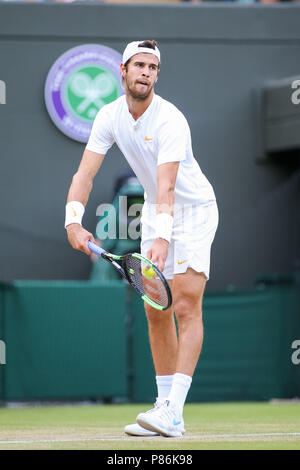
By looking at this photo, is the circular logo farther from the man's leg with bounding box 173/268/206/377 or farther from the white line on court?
the white line on court

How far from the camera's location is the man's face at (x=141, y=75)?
5559mm

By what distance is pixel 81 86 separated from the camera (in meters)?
12.1

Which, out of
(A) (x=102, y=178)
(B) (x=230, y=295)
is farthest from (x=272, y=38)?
(B) (x=230, y=295)

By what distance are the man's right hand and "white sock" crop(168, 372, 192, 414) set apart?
0.83 metres

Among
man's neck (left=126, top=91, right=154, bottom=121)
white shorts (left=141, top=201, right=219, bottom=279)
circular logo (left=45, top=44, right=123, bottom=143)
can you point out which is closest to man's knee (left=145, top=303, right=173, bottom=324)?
white shorts (left=141, top=201, right=219, bottom=279)

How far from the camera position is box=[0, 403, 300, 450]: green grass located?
4977 mm

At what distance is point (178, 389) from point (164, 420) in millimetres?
215

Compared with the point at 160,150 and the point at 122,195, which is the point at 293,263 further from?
the point at 160,150

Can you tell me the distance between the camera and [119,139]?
5.76 meters

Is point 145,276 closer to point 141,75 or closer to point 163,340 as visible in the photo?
point 163,340

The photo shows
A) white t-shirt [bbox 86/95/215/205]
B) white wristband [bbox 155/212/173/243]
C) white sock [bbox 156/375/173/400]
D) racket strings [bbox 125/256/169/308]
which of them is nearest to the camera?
racket strings [bbox 125/256/169/308]

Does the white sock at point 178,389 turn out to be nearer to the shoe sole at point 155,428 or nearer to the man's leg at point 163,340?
the shoe sole at point 155,428

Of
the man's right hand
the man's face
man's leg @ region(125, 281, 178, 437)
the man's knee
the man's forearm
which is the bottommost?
man's leg @ region(125, 281, 178, 437)

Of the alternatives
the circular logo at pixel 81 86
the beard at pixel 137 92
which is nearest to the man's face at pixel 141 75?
the beard at pixel 137 92
